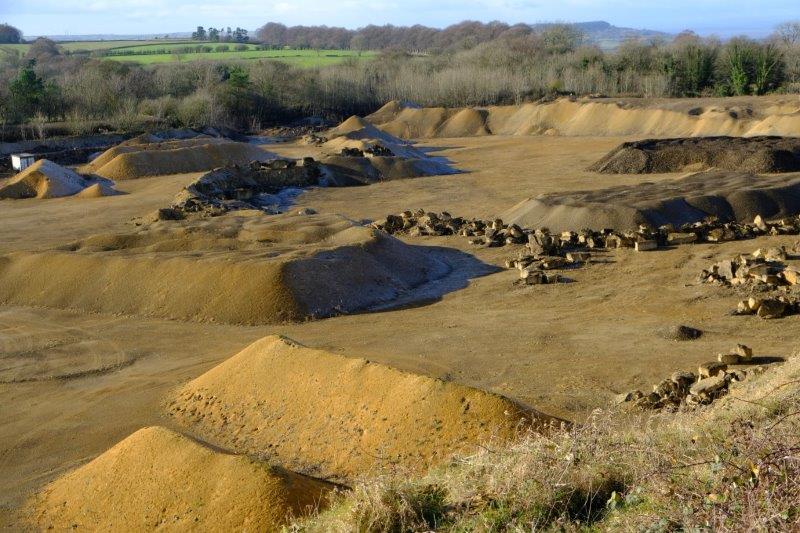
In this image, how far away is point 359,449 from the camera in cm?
948

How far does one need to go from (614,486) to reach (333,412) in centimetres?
450

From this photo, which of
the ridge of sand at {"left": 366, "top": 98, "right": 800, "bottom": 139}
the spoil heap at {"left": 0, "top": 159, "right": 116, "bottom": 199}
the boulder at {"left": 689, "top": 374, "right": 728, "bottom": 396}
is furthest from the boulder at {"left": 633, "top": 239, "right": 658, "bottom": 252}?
the ridge of sand at {"left": 366, "top": 98, "right": 800, "bottom": 139}

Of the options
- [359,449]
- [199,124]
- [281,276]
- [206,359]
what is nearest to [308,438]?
[359,449]

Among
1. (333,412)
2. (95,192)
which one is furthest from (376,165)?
(333,412)

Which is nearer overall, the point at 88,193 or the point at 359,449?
the point at 359,449

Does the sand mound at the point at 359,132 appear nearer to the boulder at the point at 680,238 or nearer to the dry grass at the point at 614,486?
the boulder at the point at 680,238

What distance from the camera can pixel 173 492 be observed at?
816 centimetres

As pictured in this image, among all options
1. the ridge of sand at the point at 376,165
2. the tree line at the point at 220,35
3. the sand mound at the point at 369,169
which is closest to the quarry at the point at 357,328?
the sand mound at the point at 369,169

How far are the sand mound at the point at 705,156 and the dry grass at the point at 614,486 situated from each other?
26.1m

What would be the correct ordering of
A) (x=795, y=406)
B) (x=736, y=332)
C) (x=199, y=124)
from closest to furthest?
(x=795, y=406) → (x=736, y=332) → (x=199, y=124)

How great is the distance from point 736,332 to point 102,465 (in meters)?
9.39

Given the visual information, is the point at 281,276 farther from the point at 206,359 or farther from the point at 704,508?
the point at 704,508

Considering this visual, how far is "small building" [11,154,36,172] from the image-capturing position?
37844 millimetres

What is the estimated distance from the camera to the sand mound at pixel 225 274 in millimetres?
16703
